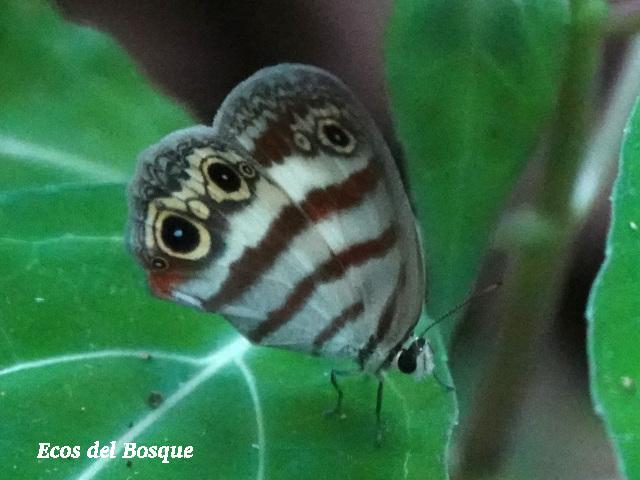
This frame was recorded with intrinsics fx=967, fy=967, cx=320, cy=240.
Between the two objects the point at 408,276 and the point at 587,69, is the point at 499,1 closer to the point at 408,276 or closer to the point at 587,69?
the point at 587,69

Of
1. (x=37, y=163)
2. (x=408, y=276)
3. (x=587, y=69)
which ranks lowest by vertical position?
(x=408, y=276)

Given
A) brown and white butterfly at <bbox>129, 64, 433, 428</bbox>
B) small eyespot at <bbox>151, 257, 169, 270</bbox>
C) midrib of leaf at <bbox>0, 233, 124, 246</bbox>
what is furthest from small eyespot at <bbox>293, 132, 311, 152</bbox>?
midrib of leaf at <bbox>0, 233, 124, 246</bbox>

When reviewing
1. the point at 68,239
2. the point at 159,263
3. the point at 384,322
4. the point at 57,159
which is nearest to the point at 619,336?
the point at 384,322

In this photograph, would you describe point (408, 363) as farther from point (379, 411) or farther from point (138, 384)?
point (138, 384)

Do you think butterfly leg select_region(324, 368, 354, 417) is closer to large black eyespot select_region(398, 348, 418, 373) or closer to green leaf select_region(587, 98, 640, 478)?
large black eyespot select_region(398, 348, 418, 373)

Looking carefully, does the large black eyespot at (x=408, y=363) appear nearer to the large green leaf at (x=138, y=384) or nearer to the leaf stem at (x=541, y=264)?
the large green leaf at (x=138, y=384)

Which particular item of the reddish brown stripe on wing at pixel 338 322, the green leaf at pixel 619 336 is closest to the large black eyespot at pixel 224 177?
the reddish brown stripe on wing at pixel 338 322

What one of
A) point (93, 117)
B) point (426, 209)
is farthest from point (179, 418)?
point (93, 117)
